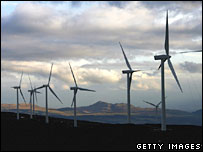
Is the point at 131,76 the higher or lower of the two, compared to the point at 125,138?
higher

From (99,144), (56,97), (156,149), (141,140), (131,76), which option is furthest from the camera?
(56,97)

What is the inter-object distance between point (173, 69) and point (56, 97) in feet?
171

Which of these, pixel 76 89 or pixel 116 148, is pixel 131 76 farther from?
pixel 116 148

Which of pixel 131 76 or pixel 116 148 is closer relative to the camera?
pixel 116 148

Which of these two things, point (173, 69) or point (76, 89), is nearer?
point (173, 69)

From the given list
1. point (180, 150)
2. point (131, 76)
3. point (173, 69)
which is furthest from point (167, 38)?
point (180, 150)

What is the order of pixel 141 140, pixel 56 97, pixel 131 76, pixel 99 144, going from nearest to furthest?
1. pixel 99 144
2. pixel 141 140
3. pixel 131 76
4. pixel 56 97

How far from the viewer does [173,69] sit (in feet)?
297

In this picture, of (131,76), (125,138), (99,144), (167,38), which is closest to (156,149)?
(99,144)

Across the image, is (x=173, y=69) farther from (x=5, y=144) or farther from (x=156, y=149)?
(x=5, y=144)

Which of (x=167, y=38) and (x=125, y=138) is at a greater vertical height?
(x=167, y=38)

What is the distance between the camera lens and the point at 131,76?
11706 centimetres

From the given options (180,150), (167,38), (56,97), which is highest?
(167,38)

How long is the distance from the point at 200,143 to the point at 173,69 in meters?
18.9
